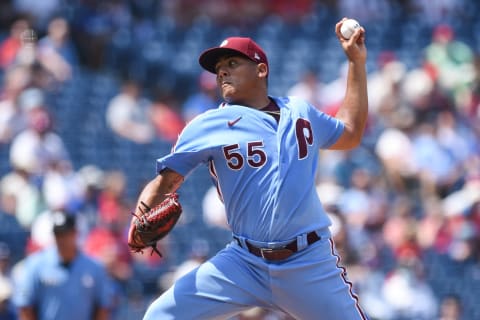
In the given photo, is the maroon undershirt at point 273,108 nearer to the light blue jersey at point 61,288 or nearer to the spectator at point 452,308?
the light blue jersey at point 61,288

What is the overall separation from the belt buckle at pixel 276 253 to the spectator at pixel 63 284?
210 cm

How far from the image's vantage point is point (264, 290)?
14.7 ft

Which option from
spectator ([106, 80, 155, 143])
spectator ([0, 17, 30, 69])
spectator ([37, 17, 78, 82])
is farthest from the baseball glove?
spectator ([0, 17, 30, 69])

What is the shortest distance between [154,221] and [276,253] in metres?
0.54

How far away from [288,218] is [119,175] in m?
5.27

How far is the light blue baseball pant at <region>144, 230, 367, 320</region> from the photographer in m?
4.41

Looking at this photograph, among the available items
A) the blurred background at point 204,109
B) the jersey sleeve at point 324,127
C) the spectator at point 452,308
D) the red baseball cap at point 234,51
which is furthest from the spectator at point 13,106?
the jersey sleeve at point 324,127

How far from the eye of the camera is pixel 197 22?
13797 mm

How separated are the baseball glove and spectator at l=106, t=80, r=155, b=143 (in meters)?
6.33

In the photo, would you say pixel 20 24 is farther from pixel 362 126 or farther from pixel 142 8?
pixel 362 126

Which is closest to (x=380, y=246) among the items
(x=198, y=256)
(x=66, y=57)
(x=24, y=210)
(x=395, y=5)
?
(x=198, y=256)

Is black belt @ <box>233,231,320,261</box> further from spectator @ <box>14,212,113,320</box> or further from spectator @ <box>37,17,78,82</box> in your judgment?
spectator @ <box>37,17,78,82</box>

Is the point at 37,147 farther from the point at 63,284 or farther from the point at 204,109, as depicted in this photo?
the point at 63,284

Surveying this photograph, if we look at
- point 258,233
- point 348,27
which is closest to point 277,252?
point 258,233
